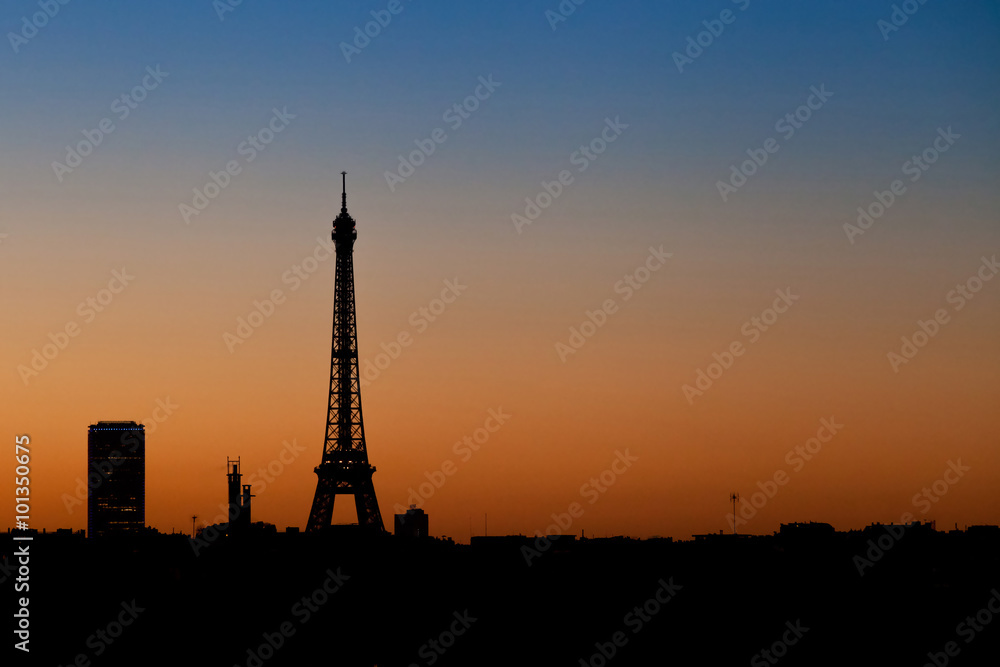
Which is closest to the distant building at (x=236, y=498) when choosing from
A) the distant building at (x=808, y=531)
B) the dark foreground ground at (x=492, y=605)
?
the dark foreground ground at (x=492, y=605)

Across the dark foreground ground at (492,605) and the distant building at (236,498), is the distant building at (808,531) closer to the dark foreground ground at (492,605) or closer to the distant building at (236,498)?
the dark foreground ground at (492,605)

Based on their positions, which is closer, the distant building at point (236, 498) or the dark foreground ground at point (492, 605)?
the dark foreground ground at point (492, 605)

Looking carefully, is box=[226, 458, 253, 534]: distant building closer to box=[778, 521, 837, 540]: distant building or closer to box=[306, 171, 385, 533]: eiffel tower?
box=[306, 171, 385, 533]: eiffel tower

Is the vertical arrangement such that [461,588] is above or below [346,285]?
below

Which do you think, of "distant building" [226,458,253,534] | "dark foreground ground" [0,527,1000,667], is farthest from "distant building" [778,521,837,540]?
"distant building" [226,458,253,534]

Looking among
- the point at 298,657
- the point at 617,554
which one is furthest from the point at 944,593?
the point at 298,657

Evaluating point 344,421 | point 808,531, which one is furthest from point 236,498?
point 808,531

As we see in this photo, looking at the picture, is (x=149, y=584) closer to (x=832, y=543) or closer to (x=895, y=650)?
(x=895, y=650)

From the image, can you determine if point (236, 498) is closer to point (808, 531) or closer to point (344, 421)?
point (344, 421)
